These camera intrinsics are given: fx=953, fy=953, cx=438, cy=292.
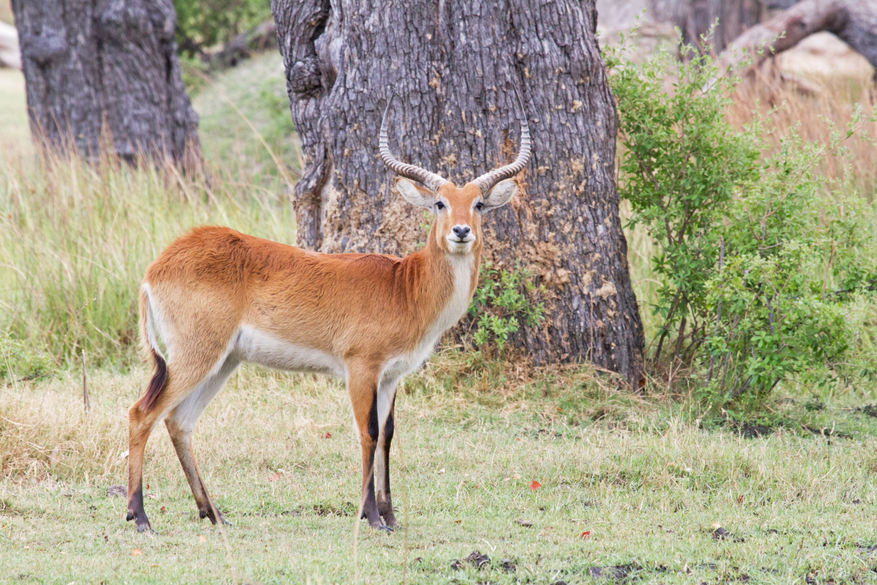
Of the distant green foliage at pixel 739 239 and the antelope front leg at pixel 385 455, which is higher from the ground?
the distant green foliage at pixel 739 239

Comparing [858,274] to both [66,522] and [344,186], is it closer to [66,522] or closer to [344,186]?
[344,186]

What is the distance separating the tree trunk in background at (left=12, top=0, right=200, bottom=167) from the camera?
10.9 m

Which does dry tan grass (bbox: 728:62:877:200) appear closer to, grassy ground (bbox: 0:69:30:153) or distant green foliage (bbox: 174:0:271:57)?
grassy ground (bbox: 0:69:30:153)

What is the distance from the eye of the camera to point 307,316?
459 centimetres

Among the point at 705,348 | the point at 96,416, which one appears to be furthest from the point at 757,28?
the point at 96,416

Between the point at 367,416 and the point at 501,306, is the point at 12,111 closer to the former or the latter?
the point at 501,306

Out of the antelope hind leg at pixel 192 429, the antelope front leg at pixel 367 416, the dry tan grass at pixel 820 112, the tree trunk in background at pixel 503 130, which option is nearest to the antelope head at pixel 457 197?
the antelope front leg at pixel 367 416

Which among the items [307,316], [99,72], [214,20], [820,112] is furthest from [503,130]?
[214,20]

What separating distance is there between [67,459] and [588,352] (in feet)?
11.0

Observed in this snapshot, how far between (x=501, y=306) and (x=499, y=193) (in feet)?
5.71

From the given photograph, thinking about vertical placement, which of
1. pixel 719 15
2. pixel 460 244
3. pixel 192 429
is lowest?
pixel 192 429

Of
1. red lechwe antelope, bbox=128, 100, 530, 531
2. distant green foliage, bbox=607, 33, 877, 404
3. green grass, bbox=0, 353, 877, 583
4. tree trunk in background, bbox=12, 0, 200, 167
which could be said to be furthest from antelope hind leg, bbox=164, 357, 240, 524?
tree trunk in background, bbox=12, 0, 200, 167

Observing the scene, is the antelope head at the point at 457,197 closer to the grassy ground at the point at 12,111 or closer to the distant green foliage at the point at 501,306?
the distant green foliage at the point at 501,306

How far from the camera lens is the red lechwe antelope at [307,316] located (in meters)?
4.42
